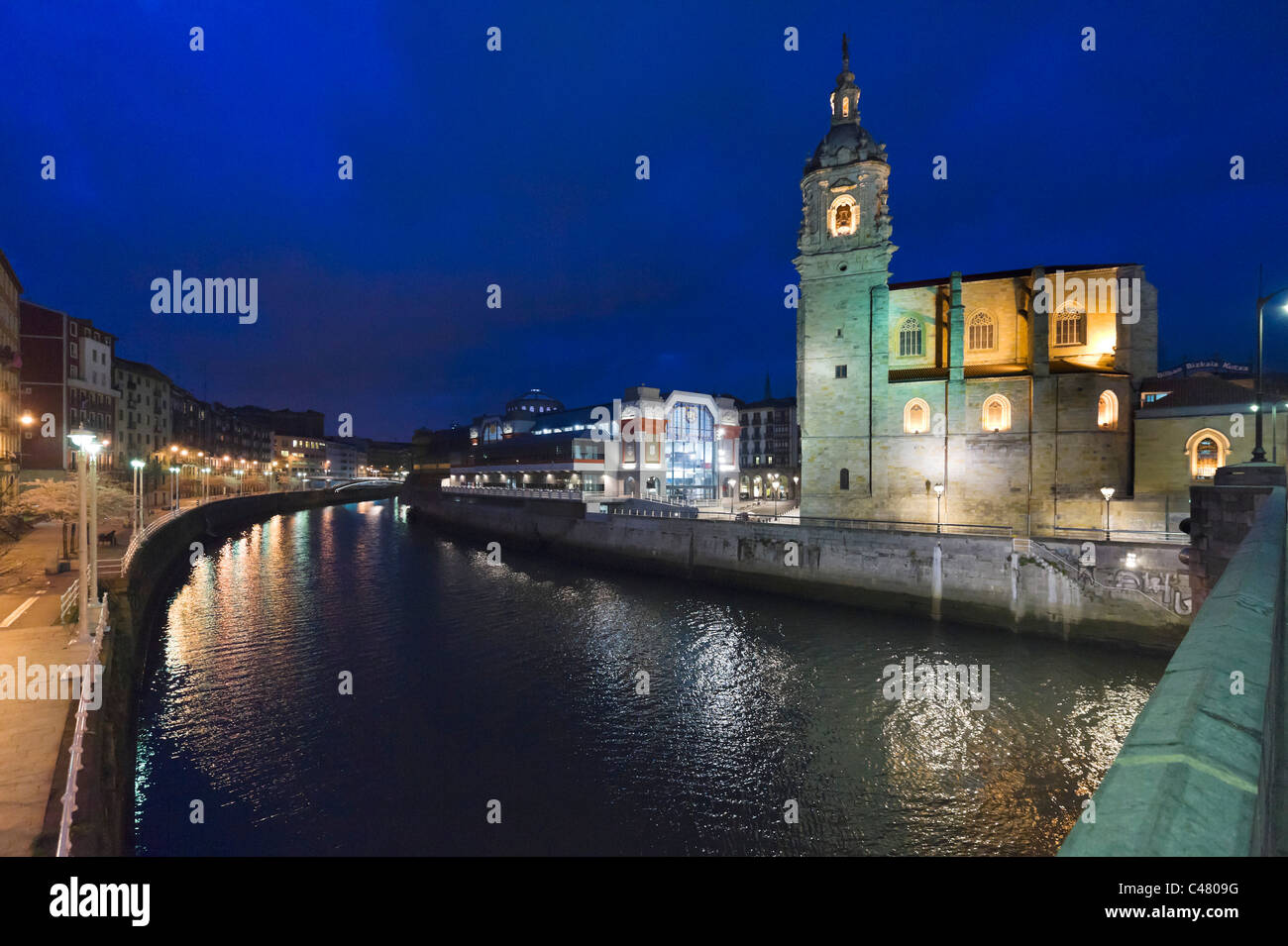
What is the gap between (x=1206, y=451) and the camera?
37.1 meters

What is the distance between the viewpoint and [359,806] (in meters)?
15.1

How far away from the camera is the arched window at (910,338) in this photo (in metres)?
44.2

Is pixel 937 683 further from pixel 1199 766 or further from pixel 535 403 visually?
pixel 535 403

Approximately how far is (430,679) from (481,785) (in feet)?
27.8

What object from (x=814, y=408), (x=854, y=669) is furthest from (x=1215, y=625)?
(x=814, y=408)

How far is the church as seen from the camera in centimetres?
3800

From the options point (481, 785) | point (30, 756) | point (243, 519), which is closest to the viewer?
point (30, 756)

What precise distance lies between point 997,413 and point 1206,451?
11.7 meters

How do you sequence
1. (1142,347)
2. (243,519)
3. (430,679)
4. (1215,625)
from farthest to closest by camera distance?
(243,519) → (1142,347) → (430,679) → (1215,625)

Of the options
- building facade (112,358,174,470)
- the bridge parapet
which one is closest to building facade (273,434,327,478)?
building facade (112,358,174,470)

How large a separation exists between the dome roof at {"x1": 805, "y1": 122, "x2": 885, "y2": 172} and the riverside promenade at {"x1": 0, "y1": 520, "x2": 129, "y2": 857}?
46.6m

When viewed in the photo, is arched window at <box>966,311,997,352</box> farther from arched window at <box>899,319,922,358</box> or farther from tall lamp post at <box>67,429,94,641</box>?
tall lamp post at <box>67,429,94,641</box>
